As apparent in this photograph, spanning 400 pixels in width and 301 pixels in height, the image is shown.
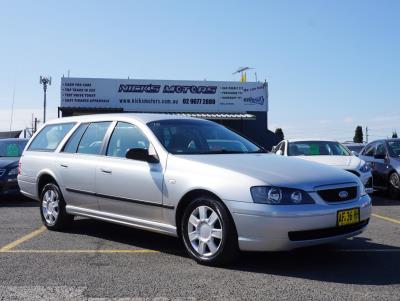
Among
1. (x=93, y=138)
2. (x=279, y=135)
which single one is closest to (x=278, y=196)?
(x=93, y=138)

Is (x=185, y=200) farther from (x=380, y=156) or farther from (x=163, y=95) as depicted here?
(x=163, y=95)

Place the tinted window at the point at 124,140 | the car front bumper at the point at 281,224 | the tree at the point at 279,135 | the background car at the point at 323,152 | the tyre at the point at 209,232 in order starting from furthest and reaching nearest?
the tree at the point at 279,135 < the background car at the point at 323,152 < the tinted window at the point at 124,140 < the tyre at the point at 209,232 < the car front bumper at the point at 281,224

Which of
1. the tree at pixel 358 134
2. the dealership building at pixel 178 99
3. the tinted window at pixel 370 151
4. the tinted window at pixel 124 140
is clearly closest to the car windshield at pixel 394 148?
the tinted window at pixel 370 151

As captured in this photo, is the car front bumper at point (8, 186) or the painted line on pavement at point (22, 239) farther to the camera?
the car front bumper at point (8, 186)

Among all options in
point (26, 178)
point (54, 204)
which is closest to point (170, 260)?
point (54, 204)

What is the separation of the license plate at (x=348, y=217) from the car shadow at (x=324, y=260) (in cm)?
42

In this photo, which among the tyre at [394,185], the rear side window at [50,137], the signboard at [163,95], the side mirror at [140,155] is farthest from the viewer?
the signboard at [163,95]

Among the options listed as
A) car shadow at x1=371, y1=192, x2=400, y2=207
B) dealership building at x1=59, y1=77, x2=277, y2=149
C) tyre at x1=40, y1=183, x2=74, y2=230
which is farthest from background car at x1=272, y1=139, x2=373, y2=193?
dealership building at x1=59, y1=77, x2=277, y2=149

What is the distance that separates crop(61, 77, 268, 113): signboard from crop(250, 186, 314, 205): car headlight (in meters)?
28.2

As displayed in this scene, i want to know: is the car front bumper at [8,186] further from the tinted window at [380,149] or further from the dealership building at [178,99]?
the dealership building at [178,99]

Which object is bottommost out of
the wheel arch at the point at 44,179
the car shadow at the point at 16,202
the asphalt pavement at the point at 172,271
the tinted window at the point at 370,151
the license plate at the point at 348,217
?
the asphalt pavement at the point at 172,271

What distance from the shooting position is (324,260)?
17.6 feet

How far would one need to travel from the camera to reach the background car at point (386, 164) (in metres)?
11.2

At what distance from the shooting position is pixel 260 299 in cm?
409
